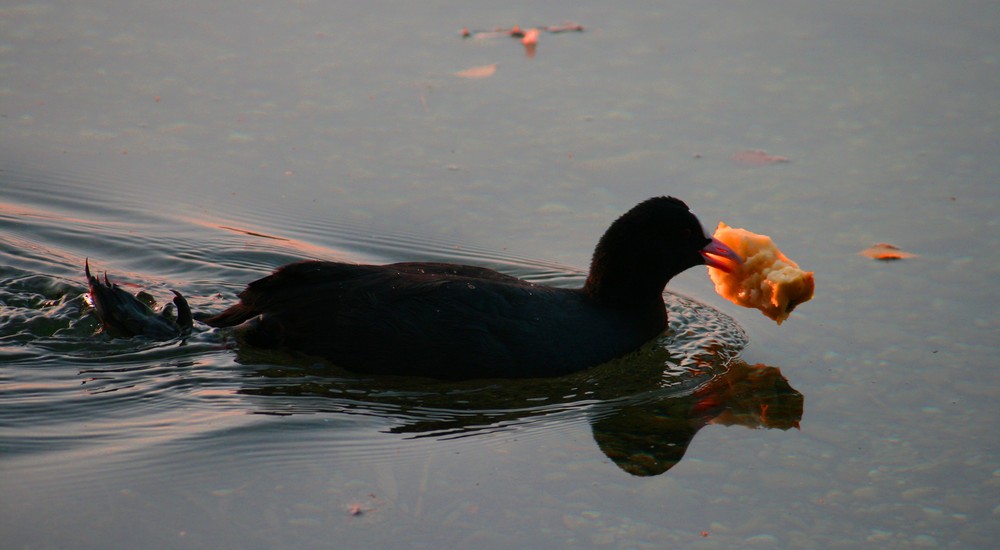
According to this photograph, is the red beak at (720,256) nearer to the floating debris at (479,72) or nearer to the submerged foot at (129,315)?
the submerged foot at (129,315)

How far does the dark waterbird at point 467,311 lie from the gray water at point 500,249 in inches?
6.0

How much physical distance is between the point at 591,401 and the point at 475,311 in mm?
789

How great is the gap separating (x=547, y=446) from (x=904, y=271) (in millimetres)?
3108

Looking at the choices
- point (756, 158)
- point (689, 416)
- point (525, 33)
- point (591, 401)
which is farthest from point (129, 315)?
point (525, 33)

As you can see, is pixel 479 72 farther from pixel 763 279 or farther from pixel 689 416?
pixel 689 416

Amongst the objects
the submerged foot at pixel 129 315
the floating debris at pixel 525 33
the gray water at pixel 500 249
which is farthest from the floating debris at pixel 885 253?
the submerged foot at pixel 129 315

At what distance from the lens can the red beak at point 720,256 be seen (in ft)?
23.8

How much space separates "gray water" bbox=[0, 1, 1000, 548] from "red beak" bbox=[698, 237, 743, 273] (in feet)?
1.50

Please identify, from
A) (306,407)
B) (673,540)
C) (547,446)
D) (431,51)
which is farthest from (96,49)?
(673,540)

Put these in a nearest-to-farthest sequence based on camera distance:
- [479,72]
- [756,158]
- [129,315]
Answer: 1. [129,315]
2. [756,158]
3. [479,72]

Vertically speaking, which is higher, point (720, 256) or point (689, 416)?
point (720, 256)

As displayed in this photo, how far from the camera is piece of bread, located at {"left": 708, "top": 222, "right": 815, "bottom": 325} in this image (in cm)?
695

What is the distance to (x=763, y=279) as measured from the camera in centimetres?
713

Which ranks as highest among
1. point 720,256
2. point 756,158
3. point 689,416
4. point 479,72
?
point 479,72
